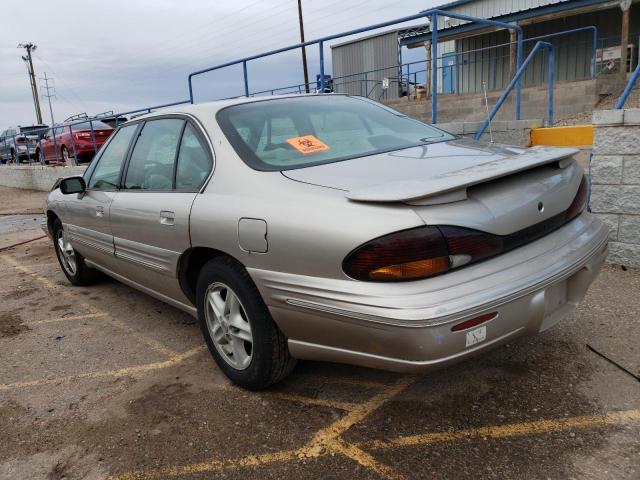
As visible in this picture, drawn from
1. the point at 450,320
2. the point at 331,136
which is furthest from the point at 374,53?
the point at 450,320

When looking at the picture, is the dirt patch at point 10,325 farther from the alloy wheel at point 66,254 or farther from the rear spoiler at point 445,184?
the rear spoiler at point 445,184

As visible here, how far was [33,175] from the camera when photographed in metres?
18.0

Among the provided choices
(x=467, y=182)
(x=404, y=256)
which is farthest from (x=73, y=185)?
(x=467, y=182)

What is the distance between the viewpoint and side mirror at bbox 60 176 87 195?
4.25 metres

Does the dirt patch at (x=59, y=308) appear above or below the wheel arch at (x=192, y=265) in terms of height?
below

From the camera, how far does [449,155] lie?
272 cm

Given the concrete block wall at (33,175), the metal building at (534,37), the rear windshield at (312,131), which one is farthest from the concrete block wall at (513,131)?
the concrete block wall at (33,175)

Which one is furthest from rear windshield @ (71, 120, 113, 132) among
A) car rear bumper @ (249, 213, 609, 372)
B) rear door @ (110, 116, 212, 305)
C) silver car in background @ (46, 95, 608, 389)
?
car rear bumper @ (249, 213, 609, 372)

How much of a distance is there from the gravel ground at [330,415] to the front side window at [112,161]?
1243 millimetres

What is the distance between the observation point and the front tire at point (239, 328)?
258 centimetres

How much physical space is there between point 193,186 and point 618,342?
8.81 feet

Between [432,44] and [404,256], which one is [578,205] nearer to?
[404,256]

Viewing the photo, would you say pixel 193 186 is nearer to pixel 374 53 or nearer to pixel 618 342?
pixel 618 342

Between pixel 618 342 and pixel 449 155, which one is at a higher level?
pixel 449 155
